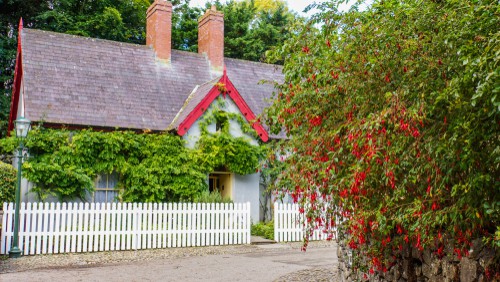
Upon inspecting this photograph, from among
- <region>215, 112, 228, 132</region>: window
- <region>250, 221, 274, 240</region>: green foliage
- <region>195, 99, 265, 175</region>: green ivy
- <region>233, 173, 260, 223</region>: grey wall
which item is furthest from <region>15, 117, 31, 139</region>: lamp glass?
<region>250, 221, 274, 240</region>: green foliage

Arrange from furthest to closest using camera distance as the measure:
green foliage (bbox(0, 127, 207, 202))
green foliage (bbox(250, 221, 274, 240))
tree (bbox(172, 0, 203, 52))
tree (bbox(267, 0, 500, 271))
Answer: tree (bbox(172, 0, 203, 52)) < green foliage (bbox(250, 221, 274, 240)) < green foliage (bbox(0, 127, 207, 202)) < tree (bbox(267, 0, 500, 271))

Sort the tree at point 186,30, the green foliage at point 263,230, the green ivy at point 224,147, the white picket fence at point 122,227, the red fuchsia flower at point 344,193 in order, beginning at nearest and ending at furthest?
the red fuchsia flower at point 344,193
the white picket fence at point 122,227
the green foliage at point 263,230
the green ivy at point 224,147
the tree at point 186,30

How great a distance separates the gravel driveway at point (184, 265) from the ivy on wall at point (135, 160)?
3.25 metres

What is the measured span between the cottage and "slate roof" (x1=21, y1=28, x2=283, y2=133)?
3 centimetres

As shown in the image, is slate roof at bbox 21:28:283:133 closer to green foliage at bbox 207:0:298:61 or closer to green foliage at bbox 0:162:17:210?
green foliage at bbox 0:162:17:210

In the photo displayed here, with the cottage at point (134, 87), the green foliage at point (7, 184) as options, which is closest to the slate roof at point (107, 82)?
the cottage at point (134, 87)

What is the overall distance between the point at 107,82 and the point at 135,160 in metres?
3.70

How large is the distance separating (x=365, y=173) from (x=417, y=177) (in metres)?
0.45

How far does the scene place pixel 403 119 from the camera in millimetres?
4168

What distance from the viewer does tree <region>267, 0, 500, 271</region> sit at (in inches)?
156

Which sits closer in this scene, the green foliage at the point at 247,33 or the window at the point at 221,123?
the window at the point at 221,123

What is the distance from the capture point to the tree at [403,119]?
3.97 m

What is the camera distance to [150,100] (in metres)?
18.8

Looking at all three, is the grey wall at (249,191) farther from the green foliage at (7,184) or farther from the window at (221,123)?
the green foliage at (7,184)
